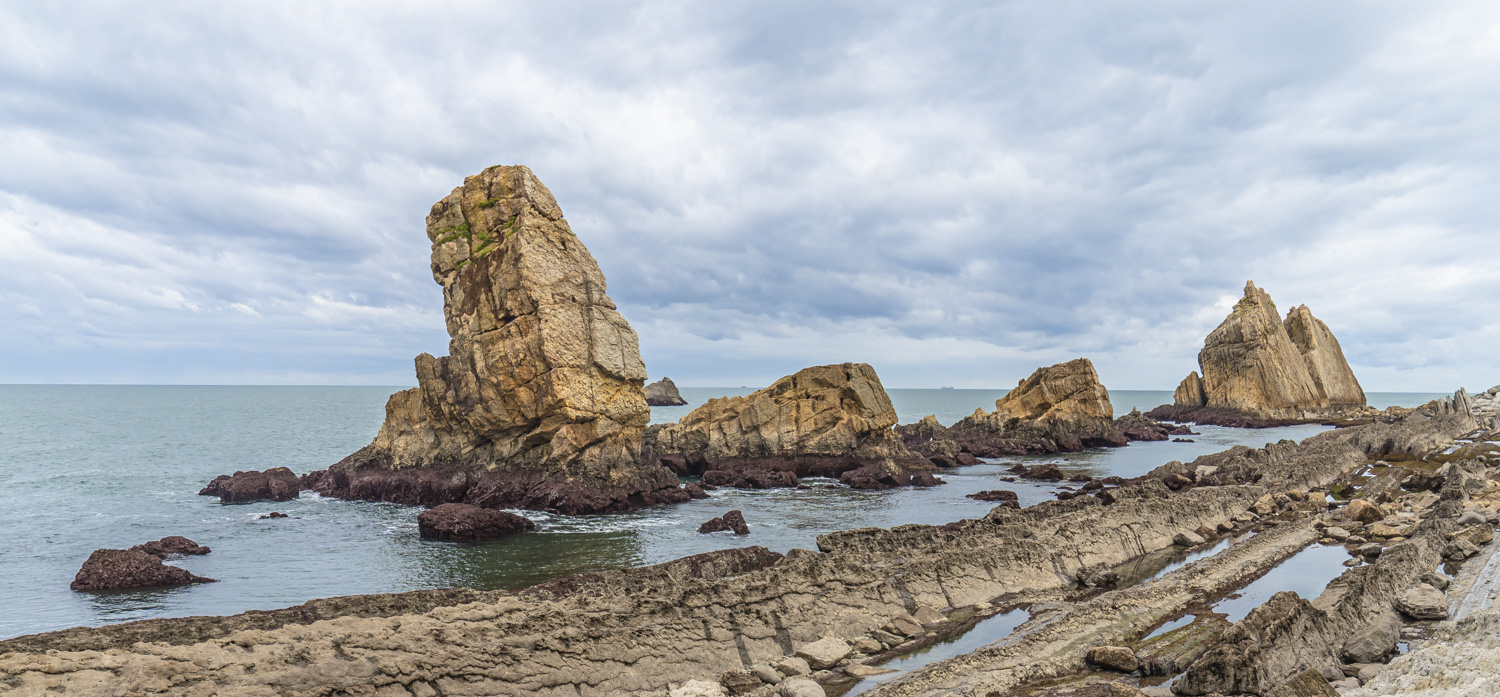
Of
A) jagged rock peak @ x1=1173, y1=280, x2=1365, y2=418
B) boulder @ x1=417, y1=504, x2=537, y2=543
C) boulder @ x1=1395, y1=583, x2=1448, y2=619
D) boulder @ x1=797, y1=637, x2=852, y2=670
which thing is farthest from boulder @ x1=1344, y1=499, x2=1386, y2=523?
jagged rock peak @ x1=1173, y1=280, x2=1365, y2=418

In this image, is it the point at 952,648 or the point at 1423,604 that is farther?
the point at 952,648

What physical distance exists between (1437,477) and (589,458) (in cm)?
3547

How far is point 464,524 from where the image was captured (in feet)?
83.7

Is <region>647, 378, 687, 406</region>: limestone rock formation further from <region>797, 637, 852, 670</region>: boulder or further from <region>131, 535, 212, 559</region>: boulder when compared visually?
<region>797, 637, 852, 670</region>: boulder

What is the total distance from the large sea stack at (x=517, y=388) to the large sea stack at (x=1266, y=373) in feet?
296

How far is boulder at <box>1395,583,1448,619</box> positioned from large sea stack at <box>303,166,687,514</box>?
89.9 ft

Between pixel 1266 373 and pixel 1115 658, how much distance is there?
108m

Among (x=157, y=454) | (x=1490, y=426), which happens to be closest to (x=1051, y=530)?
(x=1490, y=426)

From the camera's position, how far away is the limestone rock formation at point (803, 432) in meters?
46.6

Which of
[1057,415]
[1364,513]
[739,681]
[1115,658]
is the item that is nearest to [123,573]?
[739,681]

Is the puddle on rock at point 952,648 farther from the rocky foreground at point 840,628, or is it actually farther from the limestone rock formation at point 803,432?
the limestone rock formation at point 803,432

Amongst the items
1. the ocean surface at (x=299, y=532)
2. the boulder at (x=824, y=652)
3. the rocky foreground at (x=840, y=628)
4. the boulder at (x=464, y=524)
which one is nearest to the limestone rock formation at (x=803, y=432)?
the ocean surface at (x=299, y=532)

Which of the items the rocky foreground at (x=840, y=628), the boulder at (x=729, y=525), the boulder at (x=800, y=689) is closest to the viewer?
the rocky foreground at (x=840, y=628)

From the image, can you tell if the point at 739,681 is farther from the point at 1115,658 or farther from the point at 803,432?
the point at 803,432
